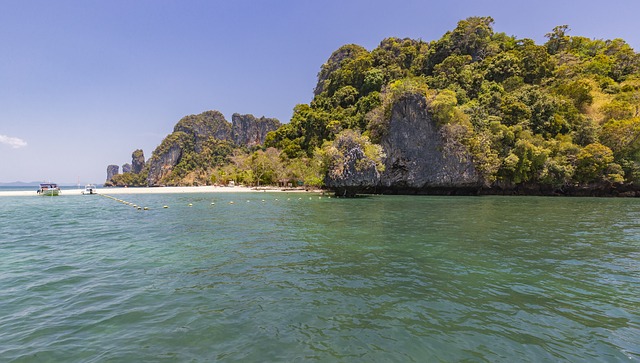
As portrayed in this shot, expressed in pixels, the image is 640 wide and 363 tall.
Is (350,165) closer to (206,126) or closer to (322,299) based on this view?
(322,299)

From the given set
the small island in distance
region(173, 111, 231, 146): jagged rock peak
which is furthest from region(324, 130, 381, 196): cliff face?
region(173, 111, 231, 146): jagged rock peak

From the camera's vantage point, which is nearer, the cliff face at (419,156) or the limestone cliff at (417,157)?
the limestone cliff at (417,157)

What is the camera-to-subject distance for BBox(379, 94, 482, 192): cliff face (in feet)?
164

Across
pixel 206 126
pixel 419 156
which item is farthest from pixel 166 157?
pixel 419 156

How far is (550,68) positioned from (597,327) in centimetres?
8881

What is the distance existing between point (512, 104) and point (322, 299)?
65.1m

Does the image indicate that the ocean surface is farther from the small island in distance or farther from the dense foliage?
the dense foliage

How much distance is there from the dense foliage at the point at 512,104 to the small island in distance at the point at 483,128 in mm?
224

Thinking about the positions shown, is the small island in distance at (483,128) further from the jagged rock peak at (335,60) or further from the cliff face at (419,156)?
the jagged rock peak at (335,60)

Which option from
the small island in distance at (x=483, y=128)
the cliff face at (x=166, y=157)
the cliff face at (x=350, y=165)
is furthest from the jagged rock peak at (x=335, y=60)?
the cliff face at (x=166, y=157)

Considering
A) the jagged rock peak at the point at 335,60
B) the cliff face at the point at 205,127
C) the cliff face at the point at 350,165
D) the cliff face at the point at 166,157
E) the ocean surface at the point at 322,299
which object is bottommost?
the ocean surface at the point at 322,299

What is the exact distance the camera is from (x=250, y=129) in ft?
639

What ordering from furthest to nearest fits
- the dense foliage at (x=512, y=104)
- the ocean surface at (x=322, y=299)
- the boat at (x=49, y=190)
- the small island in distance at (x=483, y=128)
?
the boat at (x=49, y=190) → the dense foliage at (x=512, y=104) → the small island in distance at (x=483, y=128) → the ocean surface at (x=322, y=299)

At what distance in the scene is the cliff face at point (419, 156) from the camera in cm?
5000
